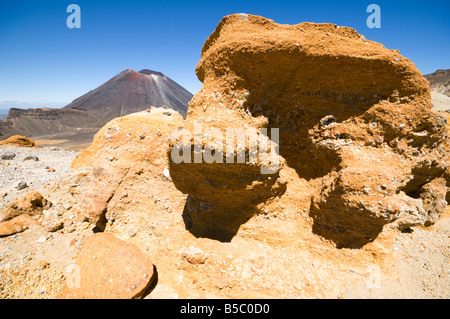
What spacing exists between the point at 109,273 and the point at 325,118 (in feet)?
14.4

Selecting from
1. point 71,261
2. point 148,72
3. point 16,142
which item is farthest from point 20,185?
point 148,72

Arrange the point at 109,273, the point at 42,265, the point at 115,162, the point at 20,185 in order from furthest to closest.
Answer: the point at 20,185 → the point at 115,162 → the point at 42,265 → the point at 109,273

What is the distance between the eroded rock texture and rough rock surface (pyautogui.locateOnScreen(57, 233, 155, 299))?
1480 mm

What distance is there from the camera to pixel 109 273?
10.5 ft

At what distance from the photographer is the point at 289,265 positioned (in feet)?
11.3

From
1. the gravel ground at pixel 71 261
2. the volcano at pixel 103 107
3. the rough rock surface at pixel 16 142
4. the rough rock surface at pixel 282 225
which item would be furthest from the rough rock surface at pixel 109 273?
the volcano at pixel 103 107

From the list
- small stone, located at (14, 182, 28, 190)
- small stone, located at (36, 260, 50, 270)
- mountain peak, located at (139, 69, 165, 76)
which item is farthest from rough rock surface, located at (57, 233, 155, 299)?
mountain peak, located at (139, 69, 165, 76)

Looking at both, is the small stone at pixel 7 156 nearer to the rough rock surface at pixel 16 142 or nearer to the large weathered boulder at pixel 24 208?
the rough rock surface at pixel 16 142

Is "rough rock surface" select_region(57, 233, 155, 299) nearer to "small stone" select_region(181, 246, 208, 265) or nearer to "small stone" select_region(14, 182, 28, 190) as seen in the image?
"small stone" select_region(181, 246, 208, 265)

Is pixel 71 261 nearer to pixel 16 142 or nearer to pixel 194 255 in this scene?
pixel 194 255

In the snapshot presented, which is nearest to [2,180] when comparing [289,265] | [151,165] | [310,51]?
[151,165]

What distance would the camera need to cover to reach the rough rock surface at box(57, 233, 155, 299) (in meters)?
3.03

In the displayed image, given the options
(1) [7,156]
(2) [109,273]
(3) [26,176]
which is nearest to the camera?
(2) [109,273]
